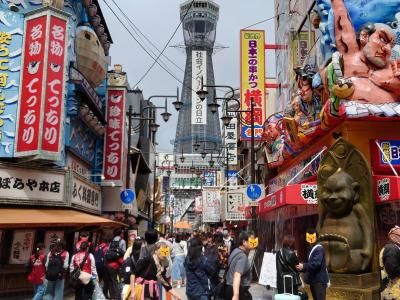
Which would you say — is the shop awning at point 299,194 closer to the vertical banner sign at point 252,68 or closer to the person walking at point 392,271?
the person walking at point 392,271

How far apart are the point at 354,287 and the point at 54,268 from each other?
6162mm

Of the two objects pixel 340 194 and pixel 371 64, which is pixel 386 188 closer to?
pixel 340 194

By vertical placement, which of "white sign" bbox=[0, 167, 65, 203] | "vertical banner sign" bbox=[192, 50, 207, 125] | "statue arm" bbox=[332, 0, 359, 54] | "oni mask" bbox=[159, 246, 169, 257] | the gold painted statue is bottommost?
"oni mask" bbox=[159, 246, 169, 257]

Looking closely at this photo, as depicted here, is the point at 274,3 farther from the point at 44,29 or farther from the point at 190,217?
the point at 190,217

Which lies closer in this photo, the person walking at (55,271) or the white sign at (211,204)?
the person walking at (55,271)

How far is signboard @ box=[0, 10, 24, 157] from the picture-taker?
13.7 m

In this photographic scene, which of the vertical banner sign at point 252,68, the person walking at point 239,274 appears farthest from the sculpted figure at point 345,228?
the vertical banner sign at point 252,68

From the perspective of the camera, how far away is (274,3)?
25750mm

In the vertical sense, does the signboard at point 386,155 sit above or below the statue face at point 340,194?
above

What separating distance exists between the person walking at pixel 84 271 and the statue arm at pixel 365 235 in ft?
18.1

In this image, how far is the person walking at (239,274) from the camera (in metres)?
6.80

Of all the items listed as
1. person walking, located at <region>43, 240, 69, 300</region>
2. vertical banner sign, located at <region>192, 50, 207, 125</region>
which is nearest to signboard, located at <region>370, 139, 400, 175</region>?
person walking, located at <region>43, 240, 69, 300</region>

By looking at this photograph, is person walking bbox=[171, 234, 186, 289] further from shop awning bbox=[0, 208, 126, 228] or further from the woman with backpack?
the woman with backpack

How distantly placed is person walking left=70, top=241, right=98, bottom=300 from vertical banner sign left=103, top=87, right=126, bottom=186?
1052 cm
